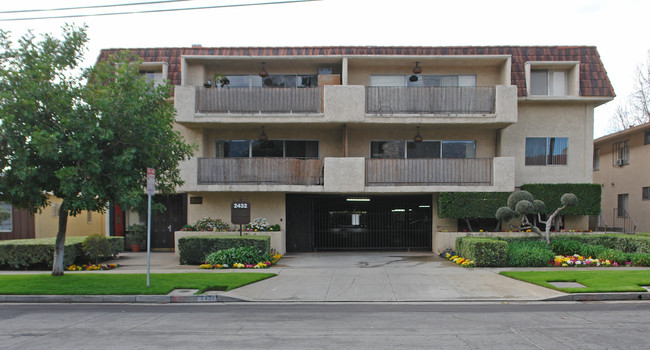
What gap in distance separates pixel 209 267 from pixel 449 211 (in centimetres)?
919

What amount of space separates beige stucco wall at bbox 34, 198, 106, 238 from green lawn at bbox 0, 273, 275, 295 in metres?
11.7

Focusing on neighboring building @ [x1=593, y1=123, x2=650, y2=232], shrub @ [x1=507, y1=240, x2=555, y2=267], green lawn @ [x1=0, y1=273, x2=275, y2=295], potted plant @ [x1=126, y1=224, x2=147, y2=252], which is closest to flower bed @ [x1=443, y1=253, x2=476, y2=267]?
shrub @ [x1=507, y1=240, x2=555, y2=267]

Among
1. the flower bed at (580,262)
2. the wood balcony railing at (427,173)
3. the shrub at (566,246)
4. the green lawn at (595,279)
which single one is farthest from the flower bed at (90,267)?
the shrub at (566,246)

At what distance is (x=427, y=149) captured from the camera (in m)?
19.5

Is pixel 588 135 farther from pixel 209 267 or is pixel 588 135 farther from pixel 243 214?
Result: pixel 209 267

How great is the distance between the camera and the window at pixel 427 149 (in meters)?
19.4

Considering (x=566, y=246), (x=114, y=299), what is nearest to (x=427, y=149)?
(x=566, y=246)

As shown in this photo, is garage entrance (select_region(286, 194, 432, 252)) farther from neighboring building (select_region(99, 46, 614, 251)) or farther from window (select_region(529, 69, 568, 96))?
window (select_region(529, 69, 568, 96))

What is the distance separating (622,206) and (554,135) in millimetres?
8399

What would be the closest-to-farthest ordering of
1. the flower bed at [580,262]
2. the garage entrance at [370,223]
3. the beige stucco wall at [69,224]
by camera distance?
the flower bed at [580,262], the garage entrance at [370,223], the beige stucco wall at [69,224]

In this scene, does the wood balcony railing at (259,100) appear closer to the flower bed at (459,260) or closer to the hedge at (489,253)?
the flower bed at (459,260)

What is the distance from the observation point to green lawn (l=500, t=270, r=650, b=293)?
1042cm

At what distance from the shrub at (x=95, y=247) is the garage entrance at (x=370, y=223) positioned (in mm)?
8299

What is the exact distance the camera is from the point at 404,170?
18016 millimetres
